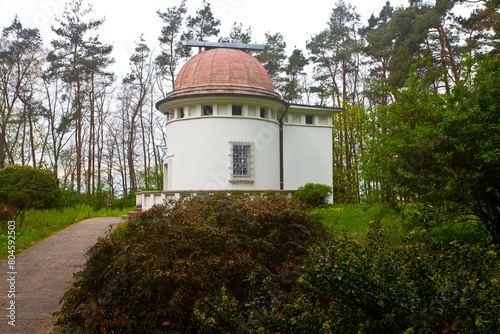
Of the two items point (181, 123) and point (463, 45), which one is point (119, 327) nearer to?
point (181, 123)

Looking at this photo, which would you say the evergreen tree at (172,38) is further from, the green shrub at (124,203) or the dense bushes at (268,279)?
the dense bushes at (268,279)

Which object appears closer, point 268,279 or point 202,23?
point 268,279

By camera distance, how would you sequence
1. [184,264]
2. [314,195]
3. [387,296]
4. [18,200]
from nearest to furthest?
[387,296]
[184,264]
[18,200]
[314,195]

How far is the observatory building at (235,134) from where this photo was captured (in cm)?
1684

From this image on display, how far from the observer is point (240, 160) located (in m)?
17.1

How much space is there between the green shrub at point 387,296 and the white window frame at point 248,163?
1357 cm

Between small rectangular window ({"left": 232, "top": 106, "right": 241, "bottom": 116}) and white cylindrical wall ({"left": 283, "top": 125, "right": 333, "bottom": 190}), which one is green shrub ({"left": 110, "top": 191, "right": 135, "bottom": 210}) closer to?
small rectangular window ({"left": 232, "top": 106, "right": 241, "bottom": 116})

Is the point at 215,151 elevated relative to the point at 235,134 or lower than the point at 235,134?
lower

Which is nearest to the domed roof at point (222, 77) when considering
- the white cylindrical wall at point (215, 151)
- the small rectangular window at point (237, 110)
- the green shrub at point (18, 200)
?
the small rectangular window at point (237, 110)

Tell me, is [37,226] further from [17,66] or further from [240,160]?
[17,66]

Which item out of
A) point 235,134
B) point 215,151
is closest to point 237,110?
point 235,134

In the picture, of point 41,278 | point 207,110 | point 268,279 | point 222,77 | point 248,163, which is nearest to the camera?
point 268,279

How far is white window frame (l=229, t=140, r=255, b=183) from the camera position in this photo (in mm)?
16859

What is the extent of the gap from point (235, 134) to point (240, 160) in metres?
1.15
